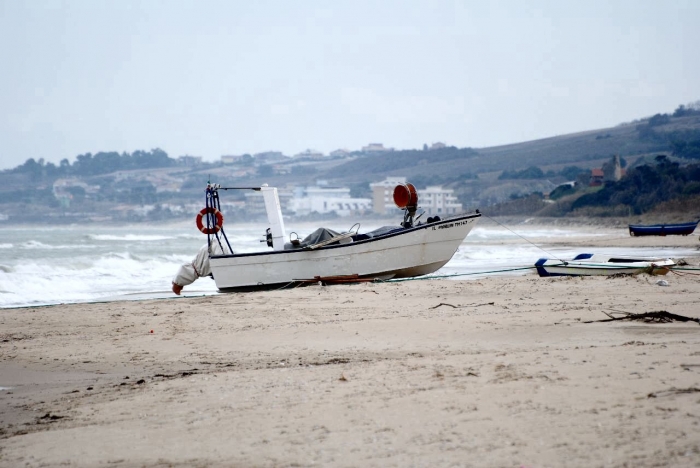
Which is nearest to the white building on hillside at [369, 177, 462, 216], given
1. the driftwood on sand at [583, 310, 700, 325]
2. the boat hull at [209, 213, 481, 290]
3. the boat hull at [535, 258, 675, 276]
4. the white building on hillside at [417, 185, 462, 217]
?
the white building on hillside at [417, 185, 462, 217]

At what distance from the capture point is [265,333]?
8883mm

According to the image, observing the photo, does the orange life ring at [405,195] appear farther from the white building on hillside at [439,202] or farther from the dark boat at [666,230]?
the white building on hillside at [439,202]

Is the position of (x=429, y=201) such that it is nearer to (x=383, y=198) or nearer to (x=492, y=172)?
(x=383, y=198)

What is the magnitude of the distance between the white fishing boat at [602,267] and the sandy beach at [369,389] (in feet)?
10.0

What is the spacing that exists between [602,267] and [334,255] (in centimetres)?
454

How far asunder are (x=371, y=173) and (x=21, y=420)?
195 m

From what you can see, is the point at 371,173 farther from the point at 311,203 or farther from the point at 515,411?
the point at 515,411

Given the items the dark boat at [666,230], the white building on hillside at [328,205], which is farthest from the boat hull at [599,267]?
the white building on hillside at [328,205]

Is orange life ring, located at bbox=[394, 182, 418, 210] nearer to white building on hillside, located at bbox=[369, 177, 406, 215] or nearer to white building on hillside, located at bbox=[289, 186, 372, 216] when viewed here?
white building on hillside, located at bbox=[369, 177, 406, 215]

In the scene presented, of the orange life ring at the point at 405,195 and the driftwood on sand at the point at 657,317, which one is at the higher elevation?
the orange life ring at the point at 405,195

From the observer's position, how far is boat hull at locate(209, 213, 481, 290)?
1491 centimetres

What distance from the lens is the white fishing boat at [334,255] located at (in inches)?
587

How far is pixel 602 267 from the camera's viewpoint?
13.5 meters

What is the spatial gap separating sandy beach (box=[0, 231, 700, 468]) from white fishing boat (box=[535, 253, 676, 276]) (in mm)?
3056
